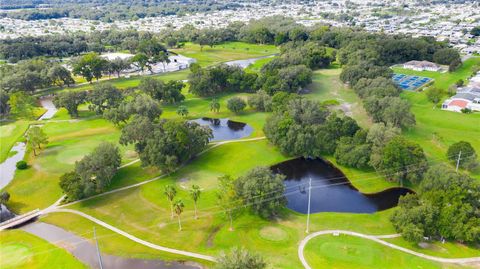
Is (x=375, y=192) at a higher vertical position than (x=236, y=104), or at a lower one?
lower

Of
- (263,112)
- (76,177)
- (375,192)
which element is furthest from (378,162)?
(76,177)

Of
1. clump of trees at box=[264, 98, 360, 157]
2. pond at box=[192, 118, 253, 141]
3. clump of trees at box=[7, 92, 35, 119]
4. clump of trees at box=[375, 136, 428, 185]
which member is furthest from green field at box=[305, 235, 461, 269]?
clump of trees at box=[7, 92, 35, 119]

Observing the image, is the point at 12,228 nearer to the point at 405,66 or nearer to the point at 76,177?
the point at 76,177

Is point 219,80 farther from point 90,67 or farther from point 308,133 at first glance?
point 308,133

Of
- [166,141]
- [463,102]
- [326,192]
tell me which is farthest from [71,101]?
[463,102]

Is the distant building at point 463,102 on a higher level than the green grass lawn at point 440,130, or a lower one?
higher

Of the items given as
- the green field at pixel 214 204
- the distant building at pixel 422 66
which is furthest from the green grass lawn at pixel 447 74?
the green field at pixel 214 204

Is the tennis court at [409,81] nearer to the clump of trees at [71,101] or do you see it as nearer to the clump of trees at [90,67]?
the clump of trees at [71,101]
